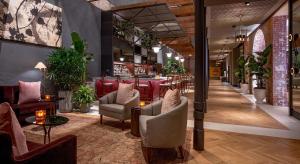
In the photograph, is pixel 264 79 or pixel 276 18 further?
pixel 264 79

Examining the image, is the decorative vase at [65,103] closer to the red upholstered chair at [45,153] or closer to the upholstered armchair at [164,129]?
the upholstered armchair at [164,129]

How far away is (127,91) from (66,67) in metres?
2.30

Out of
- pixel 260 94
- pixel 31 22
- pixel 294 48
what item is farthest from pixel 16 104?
pixel 260 94

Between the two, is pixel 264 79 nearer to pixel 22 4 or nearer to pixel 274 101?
pixel 274 101

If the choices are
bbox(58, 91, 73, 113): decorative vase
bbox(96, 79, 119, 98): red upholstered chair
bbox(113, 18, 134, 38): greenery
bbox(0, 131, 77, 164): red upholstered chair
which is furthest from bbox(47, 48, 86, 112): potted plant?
bbox(0, 131, 77, 164): red upholstered chair

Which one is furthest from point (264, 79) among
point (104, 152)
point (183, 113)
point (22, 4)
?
point (22, 4)

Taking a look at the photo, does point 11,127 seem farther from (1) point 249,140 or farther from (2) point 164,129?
(1) point 249,140

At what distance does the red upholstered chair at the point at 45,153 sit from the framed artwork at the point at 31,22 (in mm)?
4451

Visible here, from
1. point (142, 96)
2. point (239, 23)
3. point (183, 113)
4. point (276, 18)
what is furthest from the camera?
point (239, 23)

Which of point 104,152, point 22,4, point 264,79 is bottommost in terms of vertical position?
point 104,152

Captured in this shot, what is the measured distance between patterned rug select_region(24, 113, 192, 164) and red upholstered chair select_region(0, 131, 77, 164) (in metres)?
1.06

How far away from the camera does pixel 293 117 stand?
5559 millimetres

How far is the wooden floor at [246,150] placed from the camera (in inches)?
115

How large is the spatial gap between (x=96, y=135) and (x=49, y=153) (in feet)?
7.76
